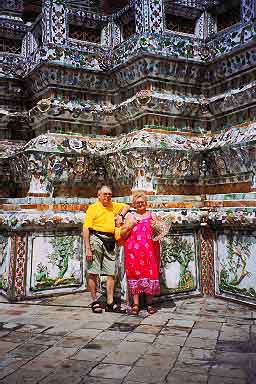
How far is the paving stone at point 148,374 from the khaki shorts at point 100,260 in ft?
7.43

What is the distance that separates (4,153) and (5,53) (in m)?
2.09

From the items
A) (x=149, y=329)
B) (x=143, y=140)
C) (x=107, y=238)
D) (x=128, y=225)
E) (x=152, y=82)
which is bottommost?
(x=149, y=329)

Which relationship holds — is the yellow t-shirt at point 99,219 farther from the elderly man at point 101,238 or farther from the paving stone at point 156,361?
the paving stone at point 156,361

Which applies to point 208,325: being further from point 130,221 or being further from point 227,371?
point 130,221

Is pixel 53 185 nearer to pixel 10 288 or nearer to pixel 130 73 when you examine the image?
pixel 10 288

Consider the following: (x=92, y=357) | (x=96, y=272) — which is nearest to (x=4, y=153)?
(x=96, y=272)

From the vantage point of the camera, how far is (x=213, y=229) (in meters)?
6.22

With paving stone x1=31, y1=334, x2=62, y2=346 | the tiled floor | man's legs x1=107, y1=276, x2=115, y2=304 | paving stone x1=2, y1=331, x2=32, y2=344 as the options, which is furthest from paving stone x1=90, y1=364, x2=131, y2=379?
man's legs x1=107, y1=276, x2=115, y2=304

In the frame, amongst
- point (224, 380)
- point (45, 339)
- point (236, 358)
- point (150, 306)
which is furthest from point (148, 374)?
point (150, 306)

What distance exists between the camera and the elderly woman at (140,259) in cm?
534

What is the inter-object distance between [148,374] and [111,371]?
1.02 feet

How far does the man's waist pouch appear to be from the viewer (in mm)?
5648

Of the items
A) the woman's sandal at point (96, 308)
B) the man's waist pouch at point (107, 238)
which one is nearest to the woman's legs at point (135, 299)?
the woman's sandal at point (96, 308)

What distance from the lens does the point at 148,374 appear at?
331cm
